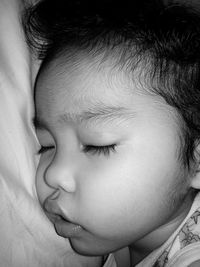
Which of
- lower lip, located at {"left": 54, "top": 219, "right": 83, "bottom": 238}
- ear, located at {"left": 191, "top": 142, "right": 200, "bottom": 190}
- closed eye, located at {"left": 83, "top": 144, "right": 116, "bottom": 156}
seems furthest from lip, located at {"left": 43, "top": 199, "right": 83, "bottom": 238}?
ear, located at {"left": 191, "top": 142, "right": 200, "bottom": 190}

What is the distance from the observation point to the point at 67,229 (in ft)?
2.80

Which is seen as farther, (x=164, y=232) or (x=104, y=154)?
(x=164, y=232)

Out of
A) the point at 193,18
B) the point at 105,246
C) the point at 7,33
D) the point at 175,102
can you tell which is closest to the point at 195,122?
the point at 175,102

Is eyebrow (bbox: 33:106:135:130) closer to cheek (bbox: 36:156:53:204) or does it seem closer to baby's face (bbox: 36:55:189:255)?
baby's face (bbox: 36:55:189:255)

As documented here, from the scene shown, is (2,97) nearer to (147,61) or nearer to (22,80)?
(22,80)

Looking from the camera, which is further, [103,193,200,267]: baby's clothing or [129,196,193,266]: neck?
[129,196,193,266]: neck

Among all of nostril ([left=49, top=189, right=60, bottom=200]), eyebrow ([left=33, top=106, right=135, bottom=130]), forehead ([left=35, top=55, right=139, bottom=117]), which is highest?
forehead ([left=35, top=55, right=139, bottom=117])

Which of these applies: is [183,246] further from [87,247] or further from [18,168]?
[18,168]

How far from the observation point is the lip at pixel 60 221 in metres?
0.84

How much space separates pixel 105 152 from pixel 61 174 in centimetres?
→ 14

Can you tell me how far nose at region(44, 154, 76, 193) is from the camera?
2.64ft

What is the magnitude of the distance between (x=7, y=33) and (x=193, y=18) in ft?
1.93

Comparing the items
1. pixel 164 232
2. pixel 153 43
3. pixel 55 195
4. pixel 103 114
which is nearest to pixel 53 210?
pixel 55 195

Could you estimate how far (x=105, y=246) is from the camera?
0.90 m
